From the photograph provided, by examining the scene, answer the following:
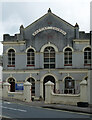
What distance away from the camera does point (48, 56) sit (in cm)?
3105

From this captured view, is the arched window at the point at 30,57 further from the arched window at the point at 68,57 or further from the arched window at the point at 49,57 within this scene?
the arched window at the point at 68,57

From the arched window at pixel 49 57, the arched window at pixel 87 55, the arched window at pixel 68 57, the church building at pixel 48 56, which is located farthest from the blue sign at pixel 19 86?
the arched window at pixel 87 55

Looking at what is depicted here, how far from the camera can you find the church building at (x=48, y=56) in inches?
1188

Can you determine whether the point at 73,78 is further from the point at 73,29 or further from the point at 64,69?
the point at 73,29

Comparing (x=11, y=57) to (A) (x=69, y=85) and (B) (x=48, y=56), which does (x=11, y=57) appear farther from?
(A) (x=69, y=85)

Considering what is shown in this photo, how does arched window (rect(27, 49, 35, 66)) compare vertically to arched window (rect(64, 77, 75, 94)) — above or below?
above

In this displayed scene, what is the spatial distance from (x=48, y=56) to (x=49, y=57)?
0.59 feet

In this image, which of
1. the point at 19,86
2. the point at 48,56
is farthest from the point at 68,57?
the point at 19,86

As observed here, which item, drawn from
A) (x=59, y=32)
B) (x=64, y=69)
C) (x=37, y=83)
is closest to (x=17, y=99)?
(x=37, y=83)

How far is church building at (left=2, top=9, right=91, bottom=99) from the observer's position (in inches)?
1188

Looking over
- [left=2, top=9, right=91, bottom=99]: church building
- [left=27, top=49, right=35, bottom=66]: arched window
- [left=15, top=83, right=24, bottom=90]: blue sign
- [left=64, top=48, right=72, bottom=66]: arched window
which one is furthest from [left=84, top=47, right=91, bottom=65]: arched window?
[left=15, top=83, right=24, bottom=90]: blue sign

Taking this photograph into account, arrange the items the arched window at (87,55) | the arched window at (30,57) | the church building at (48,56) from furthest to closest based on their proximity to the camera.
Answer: the arched window at (30,57), the arched window at (87,55), the church building at (48,56)

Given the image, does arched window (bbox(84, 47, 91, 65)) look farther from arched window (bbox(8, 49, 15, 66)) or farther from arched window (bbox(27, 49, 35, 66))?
arched window (bbox(8, 49, 15, 66))

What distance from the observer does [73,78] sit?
30.0 meters
